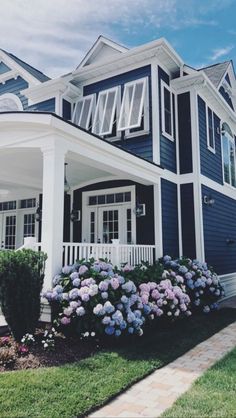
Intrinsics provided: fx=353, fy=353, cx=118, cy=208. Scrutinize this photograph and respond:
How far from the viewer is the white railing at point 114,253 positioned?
6.21 metres

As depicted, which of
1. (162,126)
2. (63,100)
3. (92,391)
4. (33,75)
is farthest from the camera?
(33,75)

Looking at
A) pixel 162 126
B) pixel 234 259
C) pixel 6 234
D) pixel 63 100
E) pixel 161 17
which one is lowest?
pixel 234 259

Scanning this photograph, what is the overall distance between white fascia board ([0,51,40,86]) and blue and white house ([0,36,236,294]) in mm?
45

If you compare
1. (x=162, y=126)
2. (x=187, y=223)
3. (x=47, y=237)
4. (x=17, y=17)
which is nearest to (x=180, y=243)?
(x=187, y=223)

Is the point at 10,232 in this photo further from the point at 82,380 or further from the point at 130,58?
the point at 82,380

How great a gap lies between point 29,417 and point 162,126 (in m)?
7.42

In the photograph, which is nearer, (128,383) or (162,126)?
(128,383)

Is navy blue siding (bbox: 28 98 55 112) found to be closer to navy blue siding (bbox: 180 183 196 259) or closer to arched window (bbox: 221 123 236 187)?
navy blue siding (bbox: 180 183 196 259)

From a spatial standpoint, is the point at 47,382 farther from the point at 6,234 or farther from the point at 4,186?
the point at 6,234

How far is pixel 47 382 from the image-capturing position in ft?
12.0

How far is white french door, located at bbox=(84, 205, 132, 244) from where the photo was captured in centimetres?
922

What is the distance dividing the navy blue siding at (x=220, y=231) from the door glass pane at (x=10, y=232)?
6.15m

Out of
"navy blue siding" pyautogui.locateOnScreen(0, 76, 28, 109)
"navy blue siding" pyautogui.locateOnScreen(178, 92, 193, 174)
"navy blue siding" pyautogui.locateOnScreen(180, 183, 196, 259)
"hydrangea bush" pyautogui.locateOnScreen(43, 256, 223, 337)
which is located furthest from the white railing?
"navy blue siding" pyautogui.locateOnScreen(0, 76, 28, 109)

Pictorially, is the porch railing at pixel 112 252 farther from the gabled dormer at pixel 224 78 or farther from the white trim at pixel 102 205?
the gabled dormer at pixel 224 78
